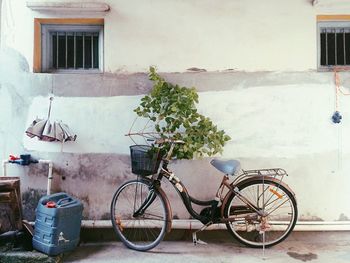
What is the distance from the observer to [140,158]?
4.46 m

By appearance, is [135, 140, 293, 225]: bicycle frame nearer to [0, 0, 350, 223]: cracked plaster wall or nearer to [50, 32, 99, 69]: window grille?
[0, 0, 350, 223]: cracked plaster wall

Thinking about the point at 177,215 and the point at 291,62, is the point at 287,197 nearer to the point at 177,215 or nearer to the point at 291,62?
the point at 177,215

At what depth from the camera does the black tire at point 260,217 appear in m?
4.61

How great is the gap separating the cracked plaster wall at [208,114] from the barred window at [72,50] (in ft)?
0.75

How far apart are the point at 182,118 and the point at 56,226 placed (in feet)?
6.42

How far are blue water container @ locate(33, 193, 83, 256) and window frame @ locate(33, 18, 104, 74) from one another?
1.80 metres

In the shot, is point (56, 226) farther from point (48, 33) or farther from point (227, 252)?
point (48, 33)

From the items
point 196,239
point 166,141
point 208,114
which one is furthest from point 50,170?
point 208,114

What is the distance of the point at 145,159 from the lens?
14.6ft

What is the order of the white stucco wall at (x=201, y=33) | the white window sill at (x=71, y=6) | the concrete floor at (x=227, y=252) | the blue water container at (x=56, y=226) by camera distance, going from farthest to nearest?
the white stucco wall at (x=201, y=33) < the white window sill at (x=71, y=6) < the concrete floor at (x=227, y=252) < the blue water container at (x=56, y=226)

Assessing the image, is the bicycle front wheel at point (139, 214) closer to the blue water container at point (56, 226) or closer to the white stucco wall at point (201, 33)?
the blue water container at point (56, 226)

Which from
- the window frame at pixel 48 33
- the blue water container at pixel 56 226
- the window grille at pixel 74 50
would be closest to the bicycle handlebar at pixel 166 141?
the blue water container at pixel 56 226

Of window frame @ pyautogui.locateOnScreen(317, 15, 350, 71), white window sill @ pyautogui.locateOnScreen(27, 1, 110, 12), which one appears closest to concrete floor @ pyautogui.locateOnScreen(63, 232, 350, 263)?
Result: window frame @ pyautogui.locateOnScreen(317, 15, 350, 71)

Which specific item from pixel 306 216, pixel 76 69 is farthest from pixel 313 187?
pixel 76 69
